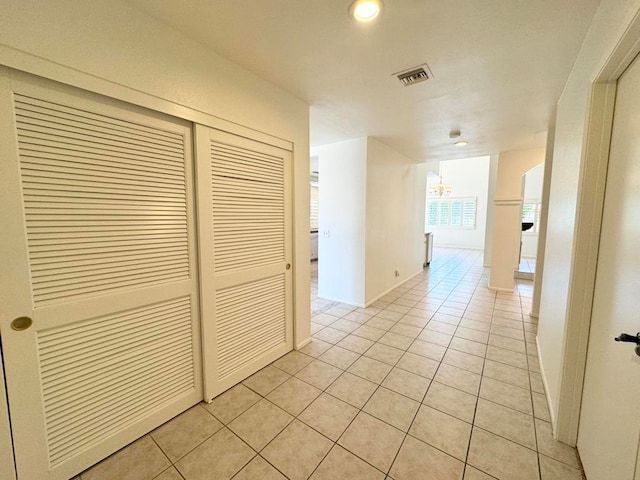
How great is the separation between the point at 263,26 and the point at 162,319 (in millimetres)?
1921

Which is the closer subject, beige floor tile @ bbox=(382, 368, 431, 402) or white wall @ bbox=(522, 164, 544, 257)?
beige floor tile @ bbox=(382, 368, 431, 402)

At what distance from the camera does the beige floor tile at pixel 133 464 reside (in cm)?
137

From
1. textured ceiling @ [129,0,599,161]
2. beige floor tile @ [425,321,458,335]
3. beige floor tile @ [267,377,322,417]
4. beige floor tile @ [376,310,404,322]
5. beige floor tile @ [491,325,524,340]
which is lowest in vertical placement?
beige floor tile @ [267,377,322,417]

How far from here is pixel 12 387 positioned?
115 centimetres

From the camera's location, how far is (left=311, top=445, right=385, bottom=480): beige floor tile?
136cm

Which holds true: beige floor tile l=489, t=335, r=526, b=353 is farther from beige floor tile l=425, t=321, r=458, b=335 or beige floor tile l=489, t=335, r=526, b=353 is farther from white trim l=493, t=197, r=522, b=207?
white trim l=493, t=197, r=522, b=207

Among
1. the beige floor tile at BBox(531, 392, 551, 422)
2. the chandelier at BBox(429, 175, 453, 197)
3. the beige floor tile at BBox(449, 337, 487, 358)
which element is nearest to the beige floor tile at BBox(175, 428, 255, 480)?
the beige floor tile at BBox(531, 392, 551, 422)

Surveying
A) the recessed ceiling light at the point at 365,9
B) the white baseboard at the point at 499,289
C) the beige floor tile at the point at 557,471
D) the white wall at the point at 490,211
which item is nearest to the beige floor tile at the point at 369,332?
the beige floor tile at the point at 557,471

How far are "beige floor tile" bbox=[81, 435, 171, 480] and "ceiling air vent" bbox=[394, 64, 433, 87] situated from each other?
9.93 feet

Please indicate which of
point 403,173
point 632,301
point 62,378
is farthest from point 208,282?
point 403,173

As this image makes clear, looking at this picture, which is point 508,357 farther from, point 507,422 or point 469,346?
point 507,422

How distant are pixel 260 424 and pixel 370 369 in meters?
1.05

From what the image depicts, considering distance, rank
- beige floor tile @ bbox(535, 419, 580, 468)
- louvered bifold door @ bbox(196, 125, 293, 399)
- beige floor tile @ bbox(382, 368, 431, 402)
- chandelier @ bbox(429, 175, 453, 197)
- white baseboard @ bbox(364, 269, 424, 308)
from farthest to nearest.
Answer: chandelier @ bbox(429, 175, 453, 197) < white baseboard @ bbox(364, 269, 424, 308) < beige floor tile @ bbox(382, 368, 431, 402) < louvered bifold door @ bbox(196, 125, 293, 399) < beige floor tile @ bbox(535, 419, 580, 468)

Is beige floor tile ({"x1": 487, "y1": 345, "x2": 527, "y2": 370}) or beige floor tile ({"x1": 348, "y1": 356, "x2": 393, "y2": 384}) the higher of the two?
beige floor tile ({"x1": 487, "y1": 345, "x2": 527, "y2": 370})
